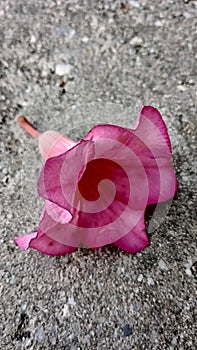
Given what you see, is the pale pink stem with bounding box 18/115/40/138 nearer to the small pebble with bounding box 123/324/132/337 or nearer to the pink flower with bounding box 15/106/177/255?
the pink flower with bounding box 15/106/177/255

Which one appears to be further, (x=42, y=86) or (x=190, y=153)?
(x=42, y=86)

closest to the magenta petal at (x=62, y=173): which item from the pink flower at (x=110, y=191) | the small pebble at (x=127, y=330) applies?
the pink flower at (x=110, y=191)

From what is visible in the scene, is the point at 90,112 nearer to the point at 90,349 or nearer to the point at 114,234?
the point at 114,234

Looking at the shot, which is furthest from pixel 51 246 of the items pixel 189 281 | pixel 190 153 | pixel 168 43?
pixel 168 43

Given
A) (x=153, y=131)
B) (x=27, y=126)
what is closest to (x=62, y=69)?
(x=27, y=126)

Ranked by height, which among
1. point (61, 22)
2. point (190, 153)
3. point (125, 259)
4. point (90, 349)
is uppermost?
point (61, 22)

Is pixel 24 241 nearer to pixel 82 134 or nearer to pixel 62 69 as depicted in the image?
pixel 82 134

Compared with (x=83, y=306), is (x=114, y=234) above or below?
above

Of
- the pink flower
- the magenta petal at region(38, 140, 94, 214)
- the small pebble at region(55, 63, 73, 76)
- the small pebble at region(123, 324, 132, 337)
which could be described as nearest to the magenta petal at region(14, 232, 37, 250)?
the pink flower
